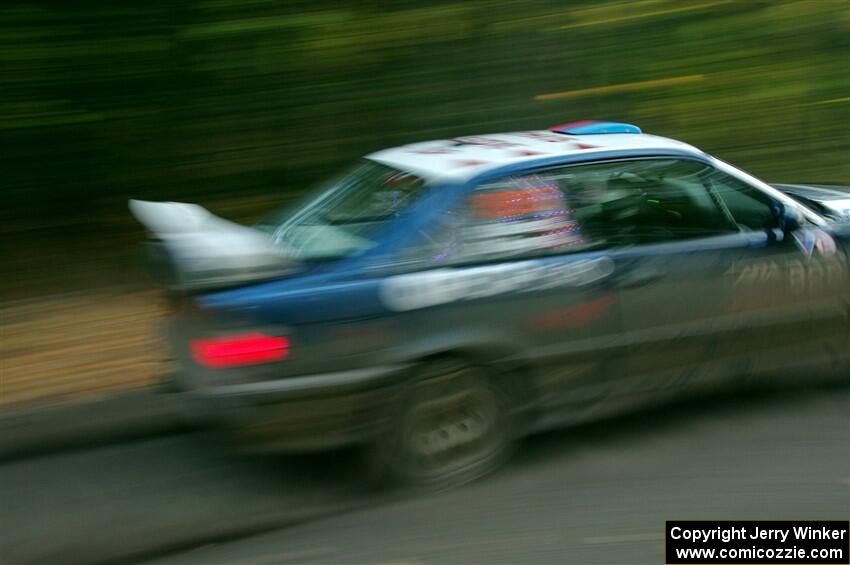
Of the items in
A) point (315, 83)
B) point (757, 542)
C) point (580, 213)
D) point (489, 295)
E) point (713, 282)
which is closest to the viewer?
point (757, 542)

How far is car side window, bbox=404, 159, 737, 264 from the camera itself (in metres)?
4.29

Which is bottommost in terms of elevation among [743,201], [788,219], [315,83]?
[788,219]

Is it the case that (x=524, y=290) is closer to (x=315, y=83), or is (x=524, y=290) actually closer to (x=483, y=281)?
(x=483, y=281)

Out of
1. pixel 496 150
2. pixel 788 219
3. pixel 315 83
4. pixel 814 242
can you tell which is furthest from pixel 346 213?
pixel 315 83

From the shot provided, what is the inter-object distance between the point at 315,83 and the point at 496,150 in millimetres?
3551

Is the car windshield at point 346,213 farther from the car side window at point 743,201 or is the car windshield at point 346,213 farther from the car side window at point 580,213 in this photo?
the car side window at point 743,201

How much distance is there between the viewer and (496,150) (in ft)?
15.4

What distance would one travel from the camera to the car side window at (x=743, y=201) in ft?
15.6

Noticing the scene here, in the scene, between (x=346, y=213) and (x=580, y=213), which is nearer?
(x=580, y=213)

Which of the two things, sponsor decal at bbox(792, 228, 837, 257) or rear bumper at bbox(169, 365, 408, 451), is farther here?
sponsor decal at bbox(792, 228, 837, 257)

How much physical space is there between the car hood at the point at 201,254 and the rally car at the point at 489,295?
0.04 feet

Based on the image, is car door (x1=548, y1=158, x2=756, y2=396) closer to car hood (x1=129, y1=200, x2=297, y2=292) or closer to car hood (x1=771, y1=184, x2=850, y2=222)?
car hood (x1=771, y1=184, x2=850, y2=222)

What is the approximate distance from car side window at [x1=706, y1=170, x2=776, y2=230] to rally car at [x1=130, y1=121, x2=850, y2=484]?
1 centimetres

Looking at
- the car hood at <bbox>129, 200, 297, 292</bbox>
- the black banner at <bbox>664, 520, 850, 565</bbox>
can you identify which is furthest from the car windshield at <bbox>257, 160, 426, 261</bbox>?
the black banner at <bbox>664, 520, 850, 565</bbox>
